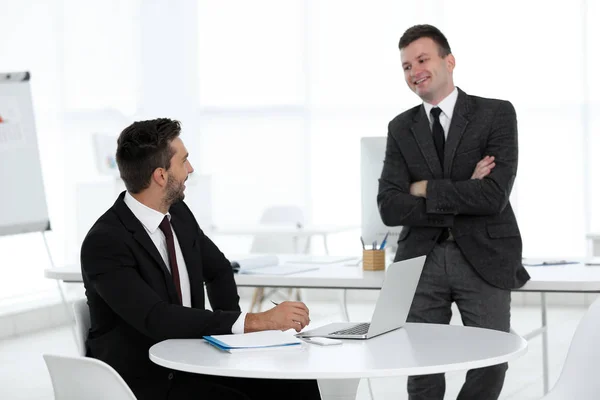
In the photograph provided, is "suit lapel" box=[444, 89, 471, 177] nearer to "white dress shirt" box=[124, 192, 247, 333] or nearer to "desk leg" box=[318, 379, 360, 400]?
"desk leg" box=[318, 379, 360, 400]

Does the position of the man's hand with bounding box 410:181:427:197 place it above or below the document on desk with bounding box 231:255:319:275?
above

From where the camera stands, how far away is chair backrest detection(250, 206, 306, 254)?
7254mm

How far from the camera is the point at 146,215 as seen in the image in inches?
107

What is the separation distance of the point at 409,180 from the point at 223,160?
5.31 m

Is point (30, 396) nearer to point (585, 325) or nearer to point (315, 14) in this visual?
point (585, 325)

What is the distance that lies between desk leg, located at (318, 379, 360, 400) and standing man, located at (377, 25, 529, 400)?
45 cm

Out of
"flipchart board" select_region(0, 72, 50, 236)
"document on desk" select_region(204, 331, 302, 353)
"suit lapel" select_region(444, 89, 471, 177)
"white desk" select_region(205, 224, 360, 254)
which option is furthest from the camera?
"white desk" select_region(205, 224, 360, 254)

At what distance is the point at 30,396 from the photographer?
5043 millimetres

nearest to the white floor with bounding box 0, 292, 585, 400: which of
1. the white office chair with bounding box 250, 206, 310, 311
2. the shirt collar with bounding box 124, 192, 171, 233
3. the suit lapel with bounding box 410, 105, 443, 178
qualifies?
the white office chair with bounding box 250, 206, 310, 311

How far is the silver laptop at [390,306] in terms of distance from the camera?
232cm

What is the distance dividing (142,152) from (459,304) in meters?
1.28

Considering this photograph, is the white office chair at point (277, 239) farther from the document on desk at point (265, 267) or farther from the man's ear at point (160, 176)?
Result: the man's ear at point (160, 176)

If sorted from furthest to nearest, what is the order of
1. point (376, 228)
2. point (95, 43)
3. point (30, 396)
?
point (95, 43) → point (30, 396) → point (376, 228)

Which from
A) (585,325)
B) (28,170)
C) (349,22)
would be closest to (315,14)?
(349,22)
